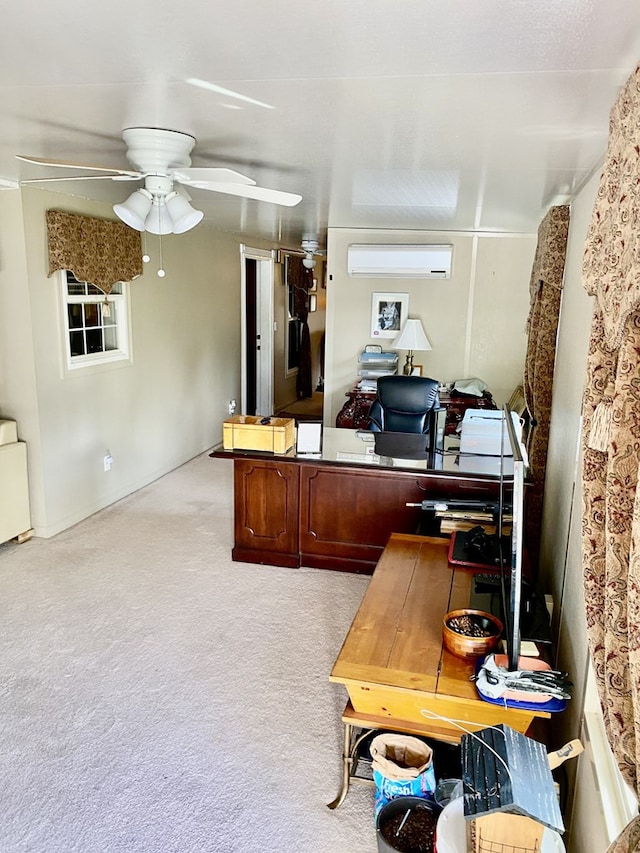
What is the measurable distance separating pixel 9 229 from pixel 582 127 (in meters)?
3.31

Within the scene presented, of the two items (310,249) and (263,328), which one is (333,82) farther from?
(263,328)

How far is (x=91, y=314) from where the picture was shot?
185 inches

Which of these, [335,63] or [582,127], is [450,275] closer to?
[582,127]

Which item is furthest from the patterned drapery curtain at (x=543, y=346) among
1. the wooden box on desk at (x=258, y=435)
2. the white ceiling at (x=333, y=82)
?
the wooden box on desk at (x=258, y=435)

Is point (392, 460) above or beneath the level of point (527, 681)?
above

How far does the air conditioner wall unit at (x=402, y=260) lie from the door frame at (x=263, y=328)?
190 cm

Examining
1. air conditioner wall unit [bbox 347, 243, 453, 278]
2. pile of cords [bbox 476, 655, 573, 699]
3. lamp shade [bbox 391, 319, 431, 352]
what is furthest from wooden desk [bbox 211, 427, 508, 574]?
air conditioner wall unit [bbox 347, 243, 453, 278]

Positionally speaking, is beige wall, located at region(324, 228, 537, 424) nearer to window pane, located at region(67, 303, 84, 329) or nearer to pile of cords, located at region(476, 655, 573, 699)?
window pane, located at region(67, 303, 84, 329)

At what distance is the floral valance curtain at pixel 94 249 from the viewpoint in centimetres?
412

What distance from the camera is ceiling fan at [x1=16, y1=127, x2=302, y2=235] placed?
242 cm

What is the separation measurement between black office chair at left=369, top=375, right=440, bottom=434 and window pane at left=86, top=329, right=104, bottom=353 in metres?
2.14

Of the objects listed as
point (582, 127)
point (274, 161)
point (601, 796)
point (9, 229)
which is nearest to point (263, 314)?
point (9, 229)

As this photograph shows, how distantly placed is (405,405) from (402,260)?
1903 millimetres

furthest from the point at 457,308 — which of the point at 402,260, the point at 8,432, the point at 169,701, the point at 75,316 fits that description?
the point at 169,701
